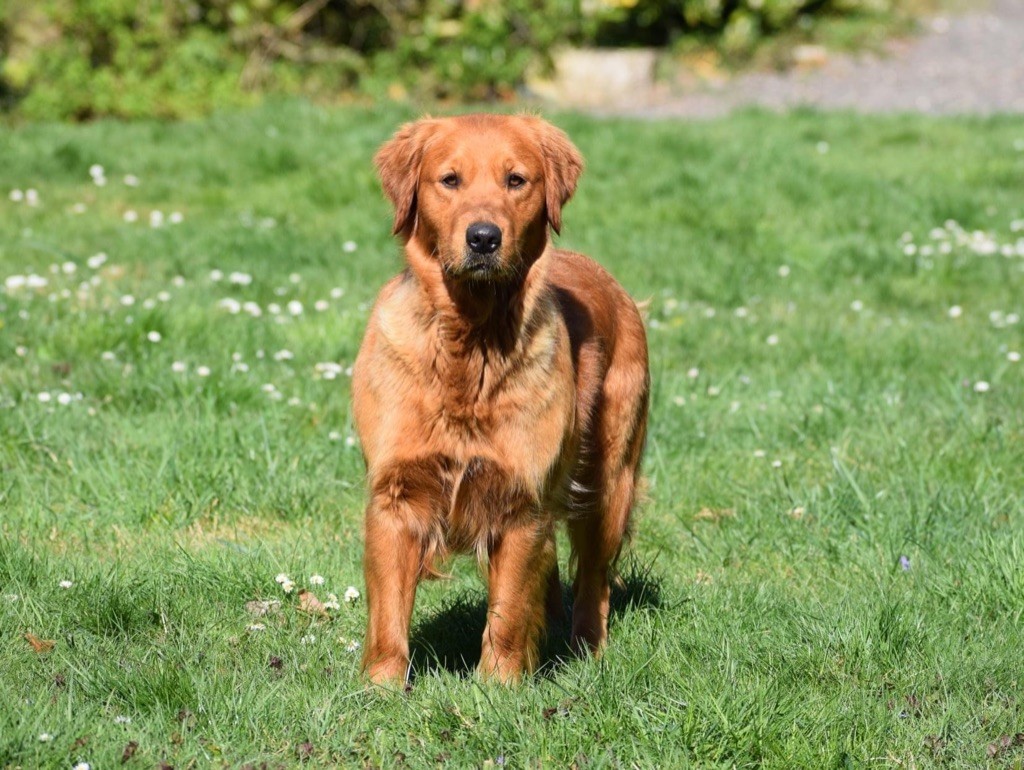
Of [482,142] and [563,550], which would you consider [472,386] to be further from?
[563,550]

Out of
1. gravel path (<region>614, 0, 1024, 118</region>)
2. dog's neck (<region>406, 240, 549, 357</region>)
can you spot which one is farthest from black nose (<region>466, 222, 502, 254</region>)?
gravel path (<region>614, 0, 1024, 118</region>)

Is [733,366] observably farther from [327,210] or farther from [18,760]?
[18,760]

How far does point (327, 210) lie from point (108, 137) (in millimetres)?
2506

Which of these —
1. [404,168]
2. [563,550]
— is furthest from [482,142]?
[563,550]

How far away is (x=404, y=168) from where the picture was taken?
3.85 meters

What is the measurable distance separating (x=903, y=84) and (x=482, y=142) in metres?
11.2

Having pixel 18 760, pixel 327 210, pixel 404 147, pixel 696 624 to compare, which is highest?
pixel 404 147

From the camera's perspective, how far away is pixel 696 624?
3887mm

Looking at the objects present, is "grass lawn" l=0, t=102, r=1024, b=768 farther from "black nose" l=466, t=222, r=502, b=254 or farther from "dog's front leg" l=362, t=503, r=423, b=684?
"black nose" l=466, t=222, r=502, b=254

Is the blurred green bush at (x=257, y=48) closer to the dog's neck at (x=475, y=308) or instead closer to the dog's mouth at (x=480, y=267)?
the dog's neck at (x=475, y=308)

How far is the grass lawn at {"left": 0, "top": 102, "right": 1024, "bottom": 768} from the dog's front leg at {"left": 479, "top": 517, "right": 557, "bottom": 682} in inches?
6.7

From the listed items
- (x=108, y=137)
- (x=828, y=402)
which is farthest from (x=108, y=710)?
(x=108, y=137)

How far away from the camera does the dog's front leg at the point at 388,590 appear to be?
3.52 meters

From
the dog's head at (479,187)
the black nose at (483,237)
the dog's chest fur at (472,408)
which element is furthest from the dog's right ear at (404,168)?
the black nose at (483,237)
